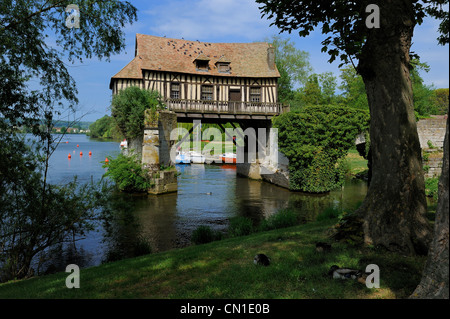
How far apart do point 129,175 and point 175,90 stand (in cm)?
824

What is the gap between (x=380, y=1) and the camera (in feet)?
19.5

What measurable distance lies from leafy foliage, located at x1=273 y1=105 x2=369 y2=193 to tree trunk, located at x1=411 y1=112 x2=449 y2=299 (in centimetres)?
1580

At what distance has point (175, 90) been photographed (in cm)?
2447

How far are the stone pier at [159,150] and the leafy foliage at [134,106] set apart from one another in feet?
2.77

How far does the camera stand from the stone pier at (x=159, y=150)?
1969 centimetres

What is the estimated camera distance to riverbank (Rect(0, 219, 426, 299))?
14.2 feet

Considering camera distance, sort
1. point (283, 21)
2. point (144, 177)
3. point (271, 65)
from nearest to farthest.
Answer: point (283, 21) → point (144, 177) → point (271, 65)

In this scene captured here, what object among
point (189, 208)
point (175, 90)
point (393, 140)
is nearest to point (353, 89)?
point (175, 90)

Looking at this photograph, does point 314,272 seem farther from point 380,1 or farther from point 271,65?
point 271,65

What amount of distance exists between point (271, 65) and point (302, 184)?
11.1 metres

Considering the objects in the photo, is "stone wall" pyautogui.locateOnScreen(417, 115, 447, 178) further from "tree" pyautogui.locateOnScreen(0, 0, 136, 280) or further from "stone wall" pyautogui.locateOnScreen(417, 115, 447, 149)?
"tree" pyautogui.locateOnScreen(0, 0, 136, 280)

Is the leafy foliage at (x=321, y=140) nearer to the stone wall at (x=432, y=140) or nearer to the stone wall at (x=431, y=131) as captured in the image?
the stone wall at (x=431, y=131)

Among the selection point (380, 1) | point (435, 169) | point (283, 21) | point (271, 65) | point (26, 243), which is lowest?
point (26, 243)
